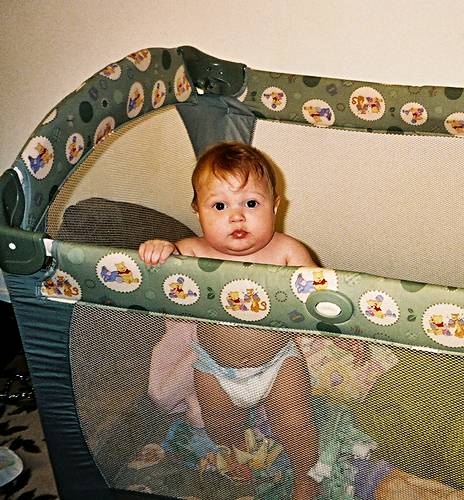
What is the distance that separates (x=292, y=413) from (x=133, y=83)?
589 mm

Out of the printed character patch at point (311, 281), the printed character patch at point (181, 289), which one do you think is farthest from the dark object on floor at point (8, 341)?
the printed character patch at point (311, 281)

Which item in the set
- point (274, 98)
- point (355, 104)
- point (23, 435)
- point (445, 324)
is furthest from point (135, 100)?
point (23, 435)

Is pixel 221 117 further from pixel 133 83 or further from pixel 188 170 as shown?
pixel 133 83

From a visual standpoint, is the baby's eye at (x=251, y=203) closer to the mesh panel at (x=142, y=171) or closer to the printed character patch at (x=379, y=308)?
the mesh panel at (x=142, y=171)

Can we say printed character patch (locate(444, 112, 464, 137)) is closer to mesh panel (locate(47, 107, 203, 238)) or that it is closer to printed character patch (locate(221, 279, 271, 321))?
mesh panel (locate(47, 107, 203, 238))

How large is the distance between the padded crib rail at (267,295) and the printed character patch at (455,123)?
55 cm

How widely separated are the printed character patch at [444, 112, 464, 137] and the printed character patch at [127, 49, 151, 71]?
513 millimetres

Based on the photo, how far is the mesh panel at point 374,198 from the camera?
1210 mm

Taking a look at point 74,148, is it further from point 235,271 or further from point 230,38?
point 230,38

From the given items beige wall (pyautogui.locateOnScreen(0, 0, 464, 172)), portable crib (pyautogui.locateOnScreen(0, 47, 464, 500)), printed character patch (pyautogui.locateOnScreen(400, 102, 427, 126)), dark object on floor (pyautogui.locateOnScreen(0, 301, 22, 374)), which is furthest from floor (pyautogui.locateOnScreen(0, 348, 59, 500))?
printed character patch (pyautogui.locateOnScreen(400, 102, 427, 126))

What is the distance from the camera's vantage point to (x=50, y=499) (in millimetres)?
1274

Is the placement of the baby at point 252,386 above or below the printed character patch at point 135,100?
below

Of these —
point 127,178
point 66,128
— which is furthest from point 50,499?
point 66,128

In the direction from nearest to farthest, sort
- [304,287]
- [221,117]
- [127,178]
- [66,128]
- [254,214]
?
[304,287] < [66,128] < [254,214] < [127,178] < [221,117]
